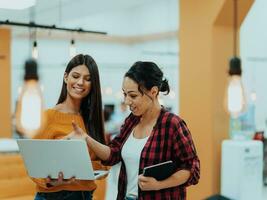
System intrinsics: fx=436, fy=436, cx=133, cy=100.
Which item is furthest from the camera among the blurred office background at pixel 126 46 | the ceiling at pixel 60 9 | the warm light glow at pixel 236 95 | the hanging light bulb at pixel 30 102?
the blurred office background at pixel 126 46

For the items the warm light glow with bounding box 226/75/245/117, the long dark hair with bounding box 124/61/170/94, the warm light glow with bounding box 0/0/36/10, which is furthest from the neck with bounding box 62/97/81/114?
the warm light glow with bounding box 0/0/36/10

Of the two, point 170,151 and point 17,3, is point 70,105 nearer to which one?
point 170,151

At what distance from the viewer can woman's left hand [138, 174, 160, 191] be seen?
2.29 metres

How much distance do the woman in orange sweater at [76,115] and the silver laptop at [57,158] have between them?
0.06 m

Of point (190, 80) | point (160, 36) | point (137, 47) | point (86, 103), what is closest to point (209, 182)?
point (190, 80)

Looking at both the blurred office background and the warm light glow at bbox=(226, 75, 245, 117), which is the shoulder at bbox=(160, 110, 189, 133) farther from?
the blurred office background

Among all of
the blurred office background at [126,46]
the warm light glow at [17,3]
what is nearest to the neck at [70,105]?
the warm light glow at [17,3]

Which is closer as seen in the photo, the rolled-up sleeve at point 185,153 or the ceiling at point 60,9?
the rolled-up sleeve at point 185,153

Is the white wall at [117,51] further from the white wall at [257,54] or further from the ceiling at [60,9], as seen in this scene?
the ceiling at [60,9]

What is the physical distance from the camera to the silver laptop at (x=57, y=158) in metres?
2.44

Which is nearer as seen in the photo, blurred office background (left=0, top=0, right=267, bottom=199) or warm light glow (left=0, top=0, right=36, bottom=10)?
warm light glow (left=0, top=0, right=36, bottom=10)

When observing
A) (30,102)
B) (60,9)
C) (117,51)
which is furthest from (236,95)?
(117,51)

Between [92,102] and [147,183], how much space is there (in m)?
0.69

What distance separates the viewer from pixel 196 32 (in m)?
5.16
